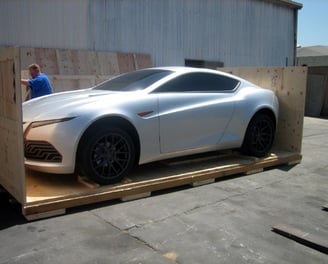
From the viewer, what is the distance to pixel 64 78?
9891mm

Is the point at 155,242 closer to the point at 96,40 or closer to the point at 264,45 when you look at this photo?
the point at 96,40

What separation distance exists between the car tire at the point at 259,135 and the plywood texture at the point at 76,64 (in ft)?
17.4

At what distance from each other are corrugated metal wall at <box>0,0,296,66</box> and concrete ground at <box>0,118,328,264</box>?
6.20 m

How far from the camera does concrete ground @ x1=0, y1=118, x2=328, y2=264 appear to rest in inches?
128

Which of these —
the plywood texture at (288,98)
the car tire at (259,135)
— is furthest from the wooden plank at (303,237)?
the plywood texture at (288,98)

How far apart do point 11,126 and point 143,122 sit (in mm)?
1492

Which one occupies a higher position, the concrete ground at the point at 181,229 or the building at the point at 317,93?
the building at the point at 317,93

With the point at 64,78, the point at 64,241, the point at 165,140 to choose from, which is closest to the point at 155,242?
the point at 64,241

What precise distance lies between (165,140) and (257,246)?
196cm

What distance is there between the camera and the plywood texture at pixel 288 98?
6793 millimetres

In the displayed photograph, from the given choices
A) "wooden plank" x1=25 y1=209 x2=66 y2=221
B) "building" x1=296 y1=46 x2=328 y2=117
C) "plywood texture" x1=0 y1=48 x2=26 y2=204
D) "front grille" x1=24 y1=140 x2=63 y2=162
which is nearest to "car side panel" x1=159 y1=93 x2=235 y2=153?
"front grille" x1=24 y1=140 x2=63 y2=162

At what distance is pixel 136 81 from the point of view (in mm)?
5363

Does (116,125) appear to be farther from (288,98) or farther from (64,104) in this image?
(288,98)

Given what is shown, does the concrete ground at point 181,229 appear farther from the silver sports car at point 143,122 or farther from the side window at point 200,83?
the side window at point 200,83
